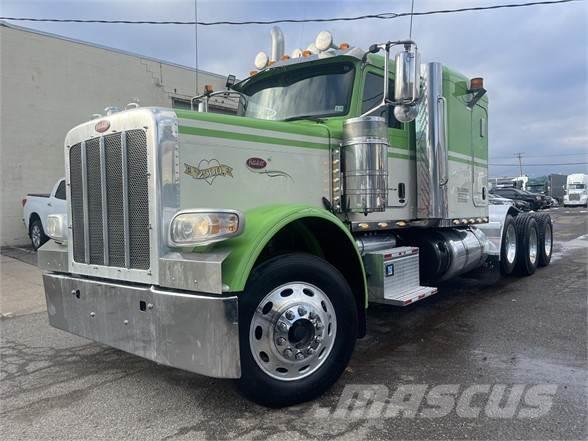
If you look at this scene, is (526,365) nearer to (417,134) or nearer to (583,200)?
(417,134)

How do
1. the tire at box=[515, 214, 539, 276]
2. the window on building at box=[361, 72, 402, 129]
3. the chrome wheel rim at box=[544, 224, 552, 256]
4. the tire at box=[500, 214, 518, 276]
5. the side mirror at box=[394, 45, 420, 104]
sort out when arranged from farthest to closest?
the chrome wheel rim at box=[544, 224, 552, 256] < the tire at box=[515, 214, 539, 276] < the tire at box=[500, 214, 518, 276] < the window on building at box=[361, 72, 402, 129] < the side mirror at box=[394, 45, 420, 104]

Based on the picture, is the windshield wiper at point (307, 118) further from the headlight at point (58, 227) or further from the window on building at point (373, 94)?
the headlight at point (58, 227)

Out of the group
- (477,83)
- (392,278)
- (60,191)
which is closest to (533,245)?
(477,83)

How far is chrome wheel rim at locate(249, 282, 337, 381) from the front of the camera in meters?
3.29

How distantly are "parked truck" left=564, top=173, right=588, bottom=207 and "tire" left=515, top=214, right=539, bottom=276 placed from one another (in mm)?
38525

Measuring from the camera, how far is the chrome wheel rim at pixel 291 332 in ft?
10.8

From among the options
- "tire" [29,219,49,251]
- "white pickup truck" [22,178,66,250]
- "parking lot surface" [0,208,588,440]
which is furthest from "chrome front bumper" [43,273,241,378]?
"tire" [29,219,49,251]

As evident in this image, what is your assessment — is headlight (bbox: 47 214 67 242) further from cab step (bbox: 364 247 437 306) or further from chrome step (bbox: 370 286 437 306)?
chrome step (bbox: 370 286 437 306)

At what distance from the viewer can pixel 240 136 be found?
3826mm

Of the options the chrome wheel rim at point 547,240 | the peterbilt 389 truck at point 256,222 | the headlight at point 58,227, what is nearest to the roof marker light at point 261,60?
the peterbilt 389 truck at point 256,222

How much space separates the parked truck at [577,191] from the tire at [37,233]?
4262 cm

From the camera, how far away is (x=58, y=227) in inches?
169

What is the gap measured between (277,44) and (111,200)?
113 inches

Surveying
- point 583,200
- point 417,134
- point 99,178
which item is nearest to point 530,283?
point 417,134
